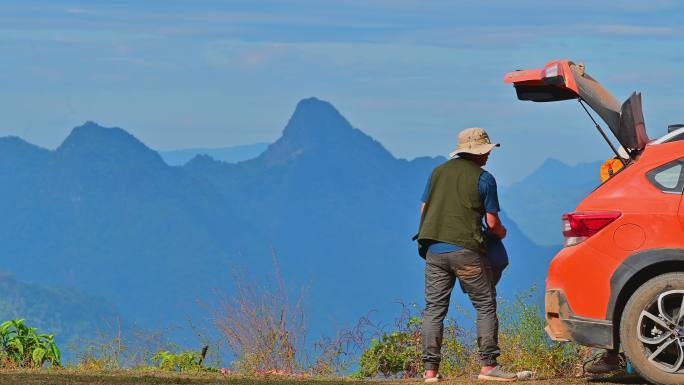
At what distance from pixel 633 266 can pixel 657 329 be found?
51 cm

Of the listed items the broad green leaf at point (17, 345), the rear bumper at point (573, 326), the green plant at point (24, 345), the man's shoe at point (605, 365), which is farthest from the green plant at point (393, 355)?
the broad green leaf at point (17, 345)

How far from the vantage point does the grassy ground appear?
33.3 ft

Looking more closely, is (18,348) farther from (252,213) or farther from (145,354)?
(252,213)

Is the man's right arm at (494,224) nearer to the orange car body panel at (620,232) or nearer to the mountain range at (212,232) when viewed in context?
the orange car body panel at (620,232)

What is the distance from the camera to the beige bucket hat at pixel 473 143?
1031 centimetres

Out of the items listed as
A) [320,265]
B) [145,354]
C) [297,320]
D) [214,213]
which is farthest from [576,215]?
[214,213]

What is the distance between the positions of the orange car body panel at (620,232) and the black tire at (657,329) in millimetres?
213

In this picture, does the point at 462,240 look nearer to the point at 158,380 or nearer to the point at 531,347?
the point at 531,347

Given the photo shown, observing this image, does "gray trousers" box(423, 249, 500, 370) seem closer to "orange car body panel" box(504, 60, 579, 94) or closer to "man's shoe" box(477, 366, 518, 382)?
→ "man's shoe" box(477, 366, 518, 382)

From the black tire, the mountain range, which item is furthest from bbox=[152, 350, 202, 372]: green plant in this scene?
the mountain range

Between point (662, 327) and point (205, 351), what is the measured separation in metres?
5.04

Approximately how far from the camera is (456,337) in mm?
12602

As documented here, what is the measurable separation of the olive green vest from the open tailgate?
2.92 feet

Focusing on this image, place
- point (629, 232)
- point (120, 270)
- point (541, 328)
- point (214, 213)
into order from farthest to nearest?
point (214, 213)
point (120, 270)
point (541, 328)
point (629, 232)
